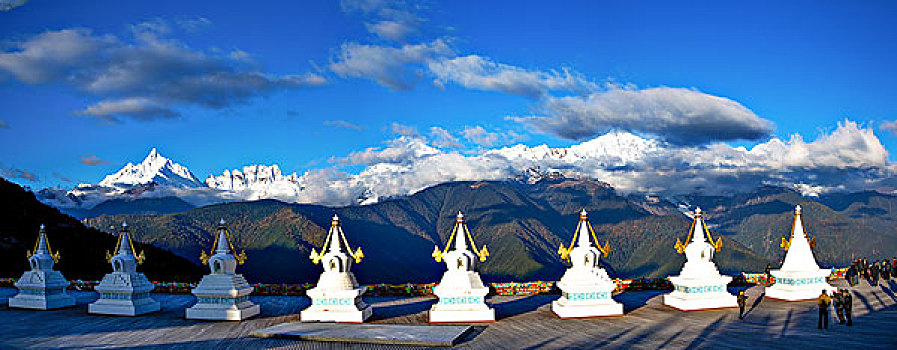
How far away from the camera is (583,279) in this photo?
2850cm

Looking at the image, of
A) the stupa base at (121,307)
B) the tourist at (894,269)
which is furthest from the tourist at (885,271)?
the stupa base at (121,307)

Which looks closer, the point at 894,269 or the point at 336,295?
the point at 336,295

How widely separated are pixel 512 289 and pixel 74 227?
84.7 metres

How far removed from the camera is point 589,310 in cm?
2811

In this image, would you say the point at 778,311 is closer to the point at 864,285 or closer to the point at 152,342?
the point at 864,285

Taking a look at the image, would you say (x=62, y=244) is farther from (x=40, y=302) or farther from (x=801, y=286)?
(x=801, y=286)

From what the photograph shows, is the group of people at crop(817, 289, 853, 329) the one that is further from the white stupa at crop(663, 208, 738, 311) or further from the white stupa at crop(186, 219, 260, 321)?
the white stupa at crop(186, 219, 260, 321)

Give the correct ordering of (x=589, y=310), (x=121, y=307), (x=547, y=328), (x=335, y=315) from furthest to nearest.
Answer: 1. (x=121, y=307)
2. (x=335, y=315)
3. (x=589, y=310)
4. (x=547, y=328)

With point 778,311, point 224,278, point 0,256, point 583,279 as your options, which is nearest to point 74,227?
point 0,256

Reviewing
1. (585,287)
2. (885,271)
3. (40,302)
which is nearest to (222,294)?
(40,302)

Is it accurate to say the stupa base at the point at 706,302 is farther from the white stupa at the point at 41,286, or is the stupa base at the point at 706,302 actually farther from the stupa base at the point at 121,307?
the white stupa at the point at 41,286

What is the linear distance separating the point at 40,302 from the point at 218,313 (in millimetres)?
12465

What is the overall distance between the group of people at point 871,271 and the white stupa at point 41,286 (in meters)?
46.4

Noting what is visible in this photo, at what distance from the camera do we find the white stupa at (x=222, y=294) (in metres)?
29.5
